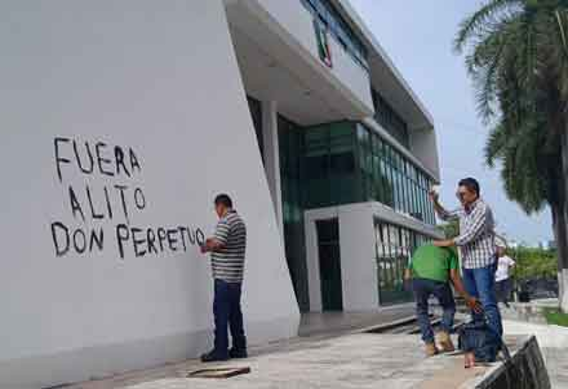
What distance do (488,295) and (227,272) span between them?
99.1 inches

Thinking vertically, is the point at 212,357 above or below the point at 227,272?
below

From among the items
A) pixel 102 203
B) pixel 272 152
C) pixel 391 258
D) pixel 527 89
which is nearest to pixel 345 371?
pixel 102 203

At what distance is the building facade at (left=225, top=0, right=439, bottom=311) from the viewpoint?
13.9 metres

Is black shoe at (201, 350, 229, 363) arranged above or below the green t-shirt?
below

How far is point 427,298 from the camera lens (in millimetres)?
5988

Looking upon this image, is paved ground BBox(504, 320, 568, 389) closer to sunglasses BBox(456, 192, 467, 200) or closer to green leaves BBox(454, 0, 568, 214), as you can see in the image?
sunglasses BBox(456, 192, 467, 200)

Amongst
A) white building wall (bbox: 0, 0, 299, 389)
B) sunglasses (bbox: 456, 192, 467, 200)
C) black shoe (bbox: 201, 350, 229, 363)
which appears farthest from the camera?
black shoe (bbox: 201, 350, 229, 363)

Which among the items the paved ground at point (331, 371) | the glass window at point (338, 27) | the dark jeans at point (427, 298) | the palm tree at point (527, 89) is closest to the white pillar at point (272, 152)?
the glass window at point (338, 27)

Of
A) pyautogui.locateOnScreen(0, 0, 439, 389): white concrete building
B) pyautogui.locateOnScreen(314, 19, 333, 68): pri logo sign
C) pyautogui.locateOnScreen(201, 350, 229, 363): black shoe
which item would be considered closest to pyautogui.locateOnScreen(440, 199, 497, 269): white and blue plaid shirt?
pyautogui.locateOnScreen(201, 350, 229, 363): black shoe

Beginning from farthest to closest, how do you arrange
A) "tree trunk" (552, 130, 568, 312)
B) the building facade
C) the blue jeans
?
"tree trunk" (552, 130, 568, 312) < the building facade < the blue jeans

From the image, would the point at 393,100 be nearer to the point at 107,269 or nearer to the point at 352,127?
the point at 352,127

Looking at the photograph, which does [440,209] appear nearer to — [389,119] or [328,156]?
[328,156]

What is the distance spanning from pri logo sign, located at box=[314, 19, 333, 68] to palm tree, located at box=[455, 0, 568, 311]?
7581mm

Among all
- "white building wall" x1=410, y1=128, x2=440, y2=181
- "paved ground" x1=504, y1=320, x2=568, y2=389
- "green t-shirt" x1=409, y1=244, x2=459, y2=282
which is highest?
"white building wall" x1=410, y1=128, x2=440, y2=181
